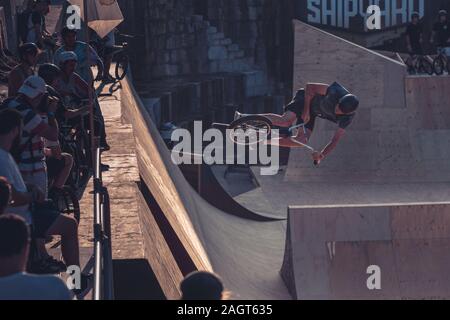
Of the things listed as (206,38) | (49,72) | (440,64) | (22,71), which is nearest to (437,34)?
(440,64)

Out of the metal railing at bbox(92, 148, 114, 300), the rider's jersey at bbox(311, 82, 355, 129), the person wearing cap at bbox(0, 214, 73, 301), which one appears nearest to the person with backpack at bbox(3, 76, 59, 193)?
the metal railing at bbox(92, 148, 114, 300)

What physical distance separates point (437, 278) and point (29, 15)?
7867 mm

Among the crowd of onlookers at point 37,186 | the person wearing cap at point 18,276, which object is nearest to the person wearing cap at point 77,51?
the crowd of onlookers at point 37,186

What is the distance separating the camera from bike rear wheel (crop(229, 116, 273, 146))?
1645 cm

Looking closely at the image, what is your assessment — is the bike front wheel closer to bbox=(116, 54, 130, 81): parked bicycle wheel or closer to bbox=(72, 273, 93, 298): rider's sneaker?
bbox=(116, 54, 130, 81): parked bicycle wheel

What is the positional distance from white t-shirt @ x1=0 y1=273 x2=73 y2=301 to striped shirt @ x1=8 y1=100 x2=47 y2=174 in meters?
3.84

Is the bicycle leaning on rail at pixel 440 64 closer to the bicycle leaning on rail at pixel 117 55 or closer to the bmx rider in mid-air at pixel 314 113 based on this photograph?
the bicycle leaning on rail at pixel 117 55

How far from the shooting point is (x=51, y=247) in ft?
32.8

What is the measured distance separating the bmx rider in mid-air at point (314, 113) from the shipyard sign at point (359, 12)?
1705cm

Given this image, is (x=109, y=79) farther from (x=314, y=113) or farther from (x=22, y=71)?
Result: (x=22, y=71)

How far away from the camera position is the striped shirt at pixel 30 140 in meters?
8.80

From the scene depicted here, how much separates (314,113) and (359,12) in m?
17.4

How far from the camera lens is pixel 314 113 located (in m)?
17.0
